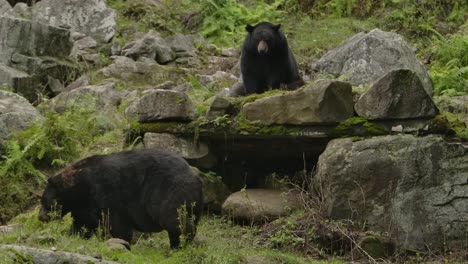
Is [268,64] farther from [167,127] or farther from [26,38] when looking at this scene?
[26,38]

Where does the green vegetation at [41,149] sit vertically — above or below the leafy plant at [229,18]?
below

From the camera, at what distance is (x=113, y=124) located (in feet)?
51.0

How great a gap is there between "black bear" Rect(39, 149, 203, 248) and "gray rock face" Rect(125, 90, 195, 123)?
7.63 feet

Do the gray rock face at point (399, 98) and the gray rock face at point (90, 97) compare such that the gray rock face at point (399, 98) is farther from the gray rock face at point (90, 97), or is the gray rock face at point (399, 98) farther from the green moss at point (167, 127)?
the gray rock face at point (90, 97)

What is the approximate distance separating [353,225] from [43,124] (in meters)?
5.40

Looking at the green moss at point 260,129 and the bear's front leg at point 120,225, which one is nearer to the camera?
the bear's front leg at point 120,225

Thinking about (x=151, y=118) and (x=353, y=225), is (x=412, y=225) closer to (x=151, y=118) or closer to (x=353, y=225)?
(x=353, y=225)

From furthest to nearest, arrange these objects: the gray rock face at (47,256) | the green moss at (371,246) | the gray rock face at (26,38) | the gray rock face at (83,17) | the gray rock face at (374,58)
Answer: the gray rock face at (83,17) → the gray rock face at (26,38) → the gray rock face at (374,58) → the green moss at (371,246) → the gray rock face at (47,256)

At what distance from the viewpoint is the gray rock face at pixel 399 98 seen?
465 inches

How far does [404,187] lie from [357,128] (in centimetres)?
107

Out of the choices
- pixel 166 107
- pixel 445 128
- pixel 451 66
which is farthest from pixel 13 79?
pixel 445 128

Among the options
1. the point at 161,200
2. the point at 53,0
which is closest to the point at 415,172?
the point at 161,200

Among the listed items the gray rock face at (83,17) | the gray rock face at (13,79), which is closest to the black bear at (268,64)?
the gray rock face at (13,79)

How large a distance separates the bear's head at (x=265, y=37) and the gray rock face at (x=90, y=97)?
3.44m
